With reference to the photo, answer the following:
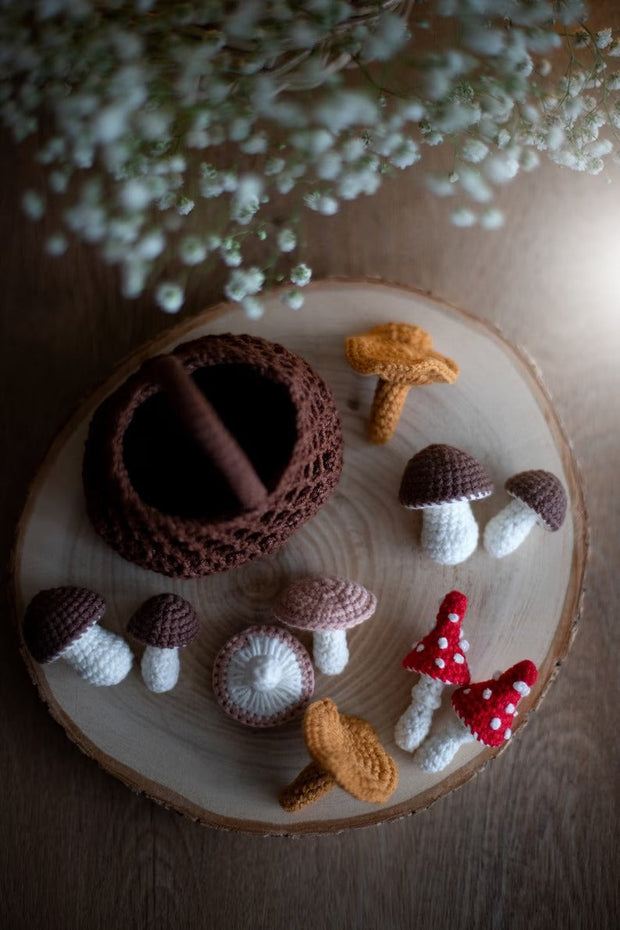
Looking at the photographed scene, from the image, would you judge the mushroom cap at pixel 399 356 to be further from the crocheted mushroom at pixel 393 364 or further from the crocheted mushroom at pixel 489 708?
the crocheted mushroom at pixel 489 708

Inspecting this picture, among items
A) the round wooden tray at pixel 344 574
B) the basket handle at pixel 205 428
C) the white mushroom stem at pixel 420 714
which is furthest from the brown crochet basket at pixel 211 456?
the white mushroom stem at pixel 420 714

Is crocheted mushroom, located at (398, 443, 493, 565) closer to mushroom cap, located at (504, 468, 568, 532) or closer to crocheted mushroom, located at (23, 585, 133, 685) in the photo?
mushroom cap, located at (504, 468, 568, 532)

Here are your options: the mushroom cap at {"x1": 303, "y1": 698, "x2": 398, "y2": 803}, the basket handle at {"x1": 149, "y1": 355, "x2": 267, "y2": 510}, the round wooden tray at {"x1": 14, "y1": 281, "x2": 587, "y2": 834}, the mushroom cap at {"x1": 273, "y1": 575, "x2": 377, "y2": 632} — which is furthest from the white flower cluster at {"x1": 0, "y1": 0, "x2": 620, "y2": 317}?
the mushroom cap at {"x1": 303, "y1": 698, "x2": 398, "y2": 803}

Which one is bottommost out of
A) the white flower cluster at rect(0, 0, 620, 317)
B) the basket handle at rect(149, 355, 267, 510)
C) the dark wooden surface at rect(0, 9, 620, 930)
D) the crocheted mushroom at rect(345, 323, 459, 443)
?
the dark wooden surface at rect(0, 9, 620, 930)

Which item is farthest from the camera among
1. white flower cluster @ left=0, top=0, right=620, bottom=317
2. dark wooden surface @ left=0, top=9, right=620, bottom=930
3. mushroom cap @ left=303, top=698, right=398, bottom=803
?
dark wooden surface @ left=0, top=9, right=620, bottom=930

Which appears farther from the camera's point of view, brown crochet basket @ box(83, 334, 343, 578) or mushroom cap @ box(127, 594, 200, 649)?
mushroom cap @ box(127, 594, 200, 649)

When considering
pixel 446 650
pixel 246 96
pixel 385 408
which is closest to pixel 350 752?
pixel 446 650
